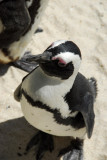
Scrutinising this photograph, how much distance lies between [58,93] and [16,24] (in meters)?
0.58

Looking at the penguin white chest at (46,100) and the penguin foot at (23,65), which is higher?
the penguin white chest at (46,100)

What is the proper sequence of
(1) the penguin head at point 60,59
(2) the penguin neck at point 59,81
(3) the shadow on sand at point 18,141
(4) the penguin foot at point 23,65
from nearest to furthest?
(1) the penguin head at point 60,59 < (2) the penguin neck at point 59,81 < (3) the shadow on sand at point 18,141 < (4) the penguin foot at point 23,65

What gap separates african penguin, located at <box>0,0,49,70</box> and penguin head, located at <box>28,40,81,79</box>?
1.73 feet

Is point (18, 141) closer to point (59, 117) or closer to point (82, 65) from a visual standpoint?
point (59, 117)

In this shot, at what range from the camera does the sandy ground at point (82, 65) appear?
6.65 feet

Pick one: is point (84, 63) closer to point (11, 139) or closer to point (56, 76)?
point (11, 139)

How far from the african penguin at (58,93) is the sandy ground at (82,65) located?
315 mm

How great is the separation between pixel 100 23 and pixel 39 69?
1382 millimetres

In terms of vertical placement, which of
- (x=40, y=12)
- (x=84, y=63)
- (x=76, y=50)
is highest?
(x=76, y=50)

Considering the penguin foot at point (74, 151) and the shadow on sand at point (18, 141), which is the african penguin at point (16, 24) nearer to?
the shadow on sand at point (18, 141)

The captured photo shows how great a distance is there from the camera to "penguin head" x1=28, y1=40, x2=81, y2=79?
4.91ft

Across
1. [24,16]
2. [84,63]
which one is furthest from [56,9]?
[24,16]

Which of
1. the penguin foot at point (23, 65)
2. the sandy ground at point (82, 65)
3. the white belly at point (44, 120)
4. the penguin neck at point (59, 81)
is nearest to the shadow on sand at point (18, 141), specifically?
the sandy ground at point (82, 65)

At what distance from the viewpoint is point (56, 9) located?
2930mm
